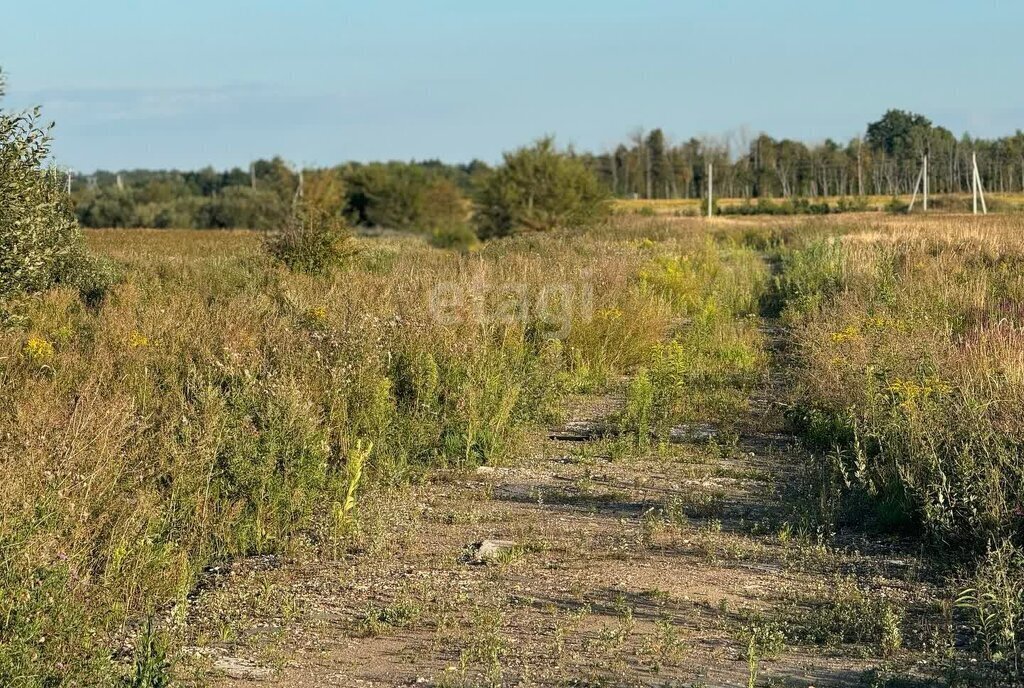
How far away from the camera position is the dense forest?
7769 centimetres

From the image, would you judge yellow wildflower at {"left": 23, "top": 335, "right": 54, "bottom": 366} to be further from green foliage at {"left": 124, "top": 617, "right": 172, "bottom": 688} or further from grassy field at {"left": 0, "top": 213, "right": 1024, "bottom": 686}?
green foliage at {"left": 124, "top": 617, "right": 172, "bottom": 688}

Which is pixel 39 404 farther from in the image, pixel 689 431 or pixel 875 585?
pixel 689 431

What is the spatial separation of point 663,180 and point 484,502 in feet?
325

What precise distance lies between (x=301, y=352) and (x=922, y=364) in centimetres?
543

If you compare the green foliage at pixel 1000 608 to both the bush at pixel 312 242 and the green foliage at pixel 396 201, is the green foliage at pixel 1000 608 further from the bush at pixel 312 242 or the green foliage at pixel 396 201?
the green foliage at pixel 396 201

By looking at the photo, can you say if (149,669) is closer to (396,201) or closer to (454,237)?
(454,237)

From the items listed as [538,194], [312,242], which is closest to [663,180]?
[538,194]

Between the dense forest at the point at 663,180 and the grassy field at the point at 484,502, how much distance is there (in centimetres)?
5799

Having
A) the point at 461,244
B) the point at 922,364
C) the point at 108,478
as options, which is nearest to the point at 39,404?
the point at 108,478

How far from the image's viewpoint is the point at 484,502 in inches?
303

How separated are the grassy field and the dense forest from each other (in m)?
58.0

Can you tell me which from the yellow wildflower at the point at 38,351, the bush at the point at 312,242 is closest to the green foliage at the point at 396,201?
the bush at the point at 312,242

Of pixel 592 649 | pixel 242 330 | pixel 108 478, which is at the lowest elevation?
pixel 592 649

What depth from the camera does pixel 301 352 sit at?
8812mm
